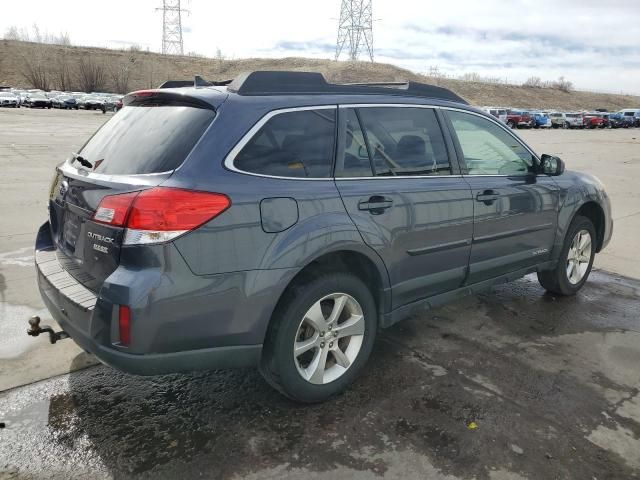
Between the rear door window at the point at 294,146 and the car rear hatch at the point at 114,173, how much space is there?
0.90 ft

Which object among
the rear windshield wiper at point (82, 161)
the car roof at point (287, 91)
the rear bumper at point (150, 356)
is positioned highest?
the car roof at point (287, 91)

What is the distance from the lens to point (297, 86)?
3104mm

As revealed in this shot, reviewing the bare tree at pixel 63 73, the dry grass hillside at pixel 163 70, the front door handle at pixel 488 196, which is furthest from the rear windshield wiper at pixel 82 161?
the bare tree at pixel 63 73

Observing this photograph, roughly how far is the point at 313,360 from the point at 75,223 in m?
1.49

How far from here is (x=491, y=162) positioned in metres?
4.09

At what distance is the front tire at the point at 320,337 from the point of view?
2828mm

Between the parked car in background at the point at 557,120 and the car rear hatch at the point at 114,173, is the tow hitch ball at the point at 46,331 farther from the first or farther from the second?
the parked car in background at the point at 557,120

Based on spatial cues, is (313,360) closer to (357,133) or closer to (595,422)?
(357,133)

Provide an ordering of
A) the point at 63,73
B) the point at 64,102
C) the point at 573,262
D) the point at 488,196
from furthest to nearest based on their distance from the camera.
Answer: the point at 63,73, the point at 64,102, the point at 573,262, the point at 488,196

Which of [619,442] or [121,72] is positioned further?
[121,72]

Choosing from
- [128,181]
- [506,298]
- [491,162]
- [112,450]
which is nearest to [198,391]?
[112,450]

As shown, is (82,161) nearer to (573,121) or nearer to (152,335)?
(152,335)

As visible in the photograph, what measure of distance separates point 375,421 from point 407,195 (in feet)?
4.39

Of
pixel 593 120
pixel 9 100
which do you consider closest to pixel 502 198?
pixel 593 120
